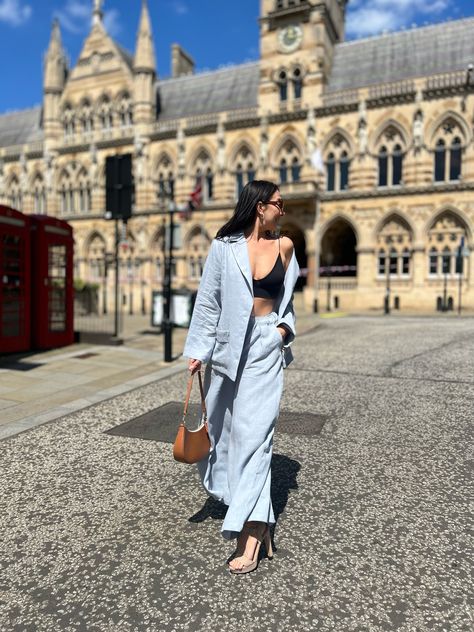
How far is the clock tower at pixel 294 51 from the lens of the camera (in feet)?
85.5

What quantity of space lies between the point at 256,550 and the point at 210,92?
108ft

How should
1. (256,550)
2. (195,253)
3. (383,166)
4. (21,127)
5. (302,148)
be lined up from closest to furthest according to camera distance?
(256,550) → (383,166) → (302,148) → (195,253) → (21,127)

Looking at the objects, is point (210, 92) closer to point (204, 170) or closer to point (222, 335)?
point (204, 170)

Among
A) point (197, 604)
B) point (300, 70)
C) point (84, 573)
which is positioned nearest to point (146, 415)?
point (84, 573)

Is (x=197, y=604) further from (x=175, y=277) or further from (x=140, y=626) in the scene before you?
(x=175, y=277)

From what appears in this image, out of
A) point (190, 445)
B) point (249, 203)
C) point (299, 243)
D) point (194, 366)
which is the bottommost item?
point (190, 445)

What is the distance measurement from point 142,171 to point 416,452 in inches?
1161

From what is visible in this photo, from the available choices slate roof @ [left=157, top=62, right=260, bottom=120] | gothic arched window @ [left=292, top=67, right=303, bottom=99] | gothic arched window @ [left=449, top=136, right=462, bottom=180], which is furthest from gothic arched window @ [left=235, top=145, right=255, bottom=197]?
gothic arched window @ [left=449, top=136, right=462, bottom=180]

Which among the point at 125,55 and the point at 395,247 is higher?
the point at 125,55

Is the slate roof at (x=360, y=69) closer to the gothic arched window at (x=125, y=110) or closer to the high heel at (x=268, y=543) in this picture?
the gothic arched window at (x=125, y=110)

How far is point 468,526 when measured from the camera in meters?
2.93

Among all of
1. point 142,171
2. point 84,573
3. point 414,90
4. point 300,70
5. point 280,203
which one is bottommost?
point 84,573

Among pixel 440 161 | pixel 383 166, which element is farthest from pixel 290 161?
pixel 440 161

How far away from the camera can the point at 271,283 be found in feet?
8.98
